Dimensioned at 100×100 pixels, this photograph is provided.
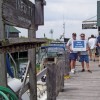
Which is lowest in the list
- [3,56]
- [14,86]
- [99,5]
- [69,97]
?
[69,97]

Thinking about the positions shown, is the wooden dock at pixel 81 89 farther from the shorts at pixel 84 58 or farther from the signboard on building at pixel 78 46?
the signboard on building at pixel 78 46

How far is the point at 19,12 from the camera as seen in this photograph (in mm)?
5090

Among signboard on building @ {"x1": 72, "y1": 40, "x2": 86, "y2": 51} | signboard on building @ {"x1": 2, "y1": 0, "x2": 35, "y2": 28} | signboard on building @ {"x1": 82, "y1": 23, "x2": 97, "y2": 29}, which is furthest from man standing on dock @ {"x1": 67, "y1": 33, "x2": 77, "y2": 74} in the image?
signboard on building @ {"x1": 82, "y1": 23, "x2": 97, "y2": 29}

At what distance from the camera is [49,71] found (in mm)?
7699

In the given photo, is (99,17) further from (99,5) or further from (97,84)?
(97,84)

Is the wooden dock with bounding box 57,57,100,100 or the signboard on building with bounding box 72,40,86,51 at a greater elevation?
the signboard on building with bounding box 72,40,86,51

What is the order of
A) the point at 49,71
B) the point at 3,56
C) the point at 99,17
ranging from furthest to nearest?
1. the point at 99,17
2. the point at 49,71
3. the point at 3,56

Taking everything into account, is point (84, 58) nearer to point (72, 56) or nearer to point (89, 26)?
point (72, 56)

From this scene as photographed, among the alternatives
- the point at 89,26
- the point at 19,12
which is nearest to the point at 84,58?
the point at 19,12

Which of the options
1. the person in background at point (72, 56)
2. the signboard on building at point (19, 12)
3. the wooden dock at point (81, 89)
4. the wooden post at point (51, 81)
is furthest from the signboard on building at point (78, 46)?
the signboard on building at point (19, 12)

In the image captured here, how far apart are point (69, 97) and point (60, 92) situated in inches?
28.3

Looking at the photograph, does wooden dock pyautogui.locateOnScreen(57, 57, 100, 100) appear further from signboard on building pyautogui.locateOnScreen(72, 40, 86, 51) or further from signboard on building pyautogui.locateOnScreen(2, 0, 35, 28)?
signboard on building pyautogui.locateOnScreen(2, 0, 35, 28)

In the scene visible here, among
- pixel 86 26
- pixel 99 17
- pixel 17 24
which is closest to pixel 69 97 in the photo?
pixel 17 24

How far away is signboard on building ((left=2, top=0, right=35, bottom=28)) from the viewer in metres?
4.33
